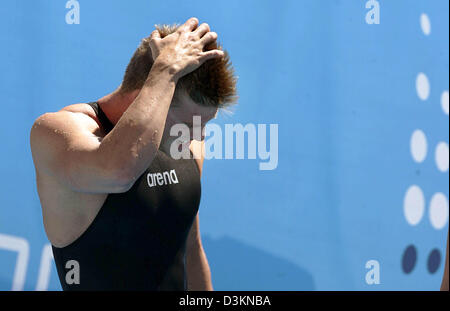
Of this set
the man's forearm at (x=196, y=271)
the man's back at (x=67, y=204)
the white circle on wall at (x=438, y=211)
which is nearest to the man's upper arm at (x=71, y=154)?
the man's back at (x=67, y=204)

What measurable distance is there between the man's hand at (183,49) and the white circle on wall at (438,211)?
65.5 inches

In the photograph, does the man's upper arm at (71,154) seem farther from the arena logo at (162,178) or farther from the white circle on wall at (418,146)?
the white circle on wall at (418,146)

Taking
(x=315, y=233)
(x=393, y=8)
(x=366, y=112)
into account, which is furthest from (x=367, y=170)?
(x=393, y=8)

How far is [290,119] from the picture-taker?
6.36ft

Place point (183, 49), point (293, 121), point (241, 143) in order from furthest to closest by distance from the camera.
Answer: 1. point (293, 121)
2. point (241, 143)
3. point (183, 49)

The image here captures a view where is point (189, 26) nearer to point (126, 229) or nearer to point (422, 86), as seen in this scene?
point (126, 229)

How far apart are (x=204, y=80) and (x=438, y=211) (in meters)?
1.71

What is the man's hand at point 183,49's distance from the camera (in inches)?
38.3

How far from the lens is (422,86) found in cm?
239

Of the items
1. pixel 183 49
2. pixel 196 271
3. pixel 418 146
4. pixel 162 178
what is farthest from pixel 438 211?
pixel 183 49

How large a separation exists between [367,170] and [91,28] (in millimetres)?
1213

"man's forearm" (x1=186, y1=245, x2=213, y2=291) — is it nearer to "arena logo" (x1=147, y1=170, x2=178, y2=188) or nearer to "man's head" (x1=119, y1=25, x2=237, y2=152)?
"arena logo" (x1=147, y1=170, x2=178, y2=188)

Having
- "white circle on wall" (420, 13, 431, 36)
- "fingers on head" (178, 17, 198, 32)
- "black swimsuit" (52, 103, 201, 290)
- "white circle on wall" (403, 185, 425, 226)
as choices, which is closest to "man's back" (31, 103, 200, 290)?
"black swimsuit" (52, 103, 201, 290)

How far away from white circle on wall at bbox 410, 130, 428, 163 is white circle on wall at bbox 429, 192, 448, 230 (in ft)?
0.63
